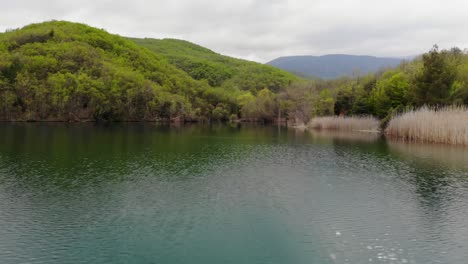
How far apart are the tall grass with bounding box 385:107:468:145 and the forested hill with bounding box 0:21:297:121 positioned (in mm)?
83062

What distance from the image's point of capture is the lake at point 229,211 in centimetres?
1293

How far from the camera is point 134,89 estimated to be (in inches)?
4815

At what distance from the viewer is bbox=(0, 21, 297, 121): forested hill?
4176 inches

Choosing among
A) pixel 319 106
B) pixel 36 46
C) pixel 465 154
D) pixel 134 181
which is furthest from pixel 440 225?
pixel 36 46

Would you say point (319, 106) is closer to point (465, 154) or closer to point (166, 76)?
point (465, 154)

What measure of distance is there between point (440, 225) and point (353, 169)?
513 inches

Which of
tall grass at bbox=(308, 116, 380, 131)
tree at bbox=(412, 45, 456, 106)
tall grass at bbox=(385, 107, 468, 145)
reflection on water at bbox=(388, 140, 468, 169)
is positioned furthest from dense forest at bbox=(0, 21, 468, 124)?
reflection on water at bbox=(388, 140, 468, 169)

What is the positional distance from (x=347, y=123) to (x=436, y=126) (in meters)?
29.2

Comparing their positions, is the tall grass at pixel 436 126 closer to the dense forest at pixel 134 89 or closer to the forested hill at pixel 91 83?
the dense forest at pixel 134 89

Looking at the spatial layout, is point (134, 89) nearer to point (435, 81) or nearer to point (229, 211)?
point (435, 81)

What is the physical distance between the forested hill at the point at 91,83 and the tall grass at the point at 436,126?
3270 inches

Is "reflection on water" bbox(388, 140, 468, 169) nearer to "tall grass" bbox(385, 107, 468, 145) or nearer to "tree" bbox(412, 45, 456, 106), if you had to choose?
"tall grass" bbox(385, 107, 468, 145)

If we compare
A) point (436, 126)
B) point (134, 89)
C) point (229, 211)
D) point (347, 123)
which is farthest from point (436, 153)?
point (134, 89)

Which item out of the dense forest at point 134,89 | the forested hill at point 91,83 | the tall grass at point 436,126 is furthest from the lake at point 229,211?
the forested hill at point 91,83
